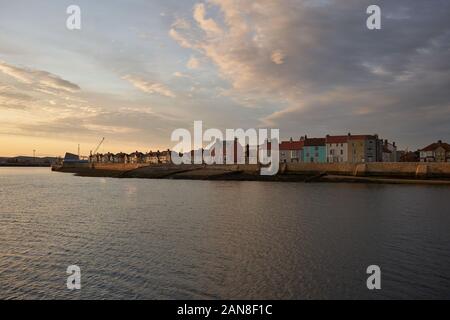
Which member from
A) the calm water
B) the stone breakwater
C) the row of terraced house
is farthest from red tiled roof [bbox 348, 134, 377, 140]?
the calm water

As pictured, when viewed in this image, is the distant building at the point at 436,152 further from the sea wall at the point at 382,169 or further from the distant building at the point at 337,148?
the sea wall at the point at 382,169

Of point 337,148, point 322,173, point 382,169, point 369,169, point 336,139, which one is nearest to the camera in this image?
point 382,169

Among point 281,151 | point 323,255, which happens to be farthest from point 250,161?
point 323,255

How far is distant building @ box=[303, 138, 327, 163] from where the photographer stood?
13000 centimetres

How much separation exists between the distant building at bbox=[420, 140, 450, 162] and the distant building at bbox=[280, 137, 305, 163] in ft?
138

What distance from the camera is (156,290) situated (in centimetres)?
1520

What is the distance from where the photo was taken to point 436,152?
121750 millimetres

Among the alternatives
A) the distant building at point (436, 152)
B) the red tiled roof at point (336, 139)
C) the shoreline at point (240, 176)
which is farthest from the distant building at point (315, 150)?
the shoreline at point (240, 176)

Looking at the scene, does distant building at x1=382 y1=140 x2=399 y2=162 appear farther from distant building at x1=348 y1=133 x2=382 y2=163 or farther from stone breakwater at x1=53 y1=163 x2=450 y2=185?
stone breakwater at x1=53 y1=163 x2=450 y2=185

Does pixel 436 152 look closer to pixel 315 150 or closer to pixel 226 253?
pixel 315 150

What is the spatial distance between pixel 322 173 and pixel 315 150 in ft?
139

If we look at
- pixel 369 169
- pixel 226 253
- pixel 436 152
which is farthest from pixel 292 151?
pixel 226 253
